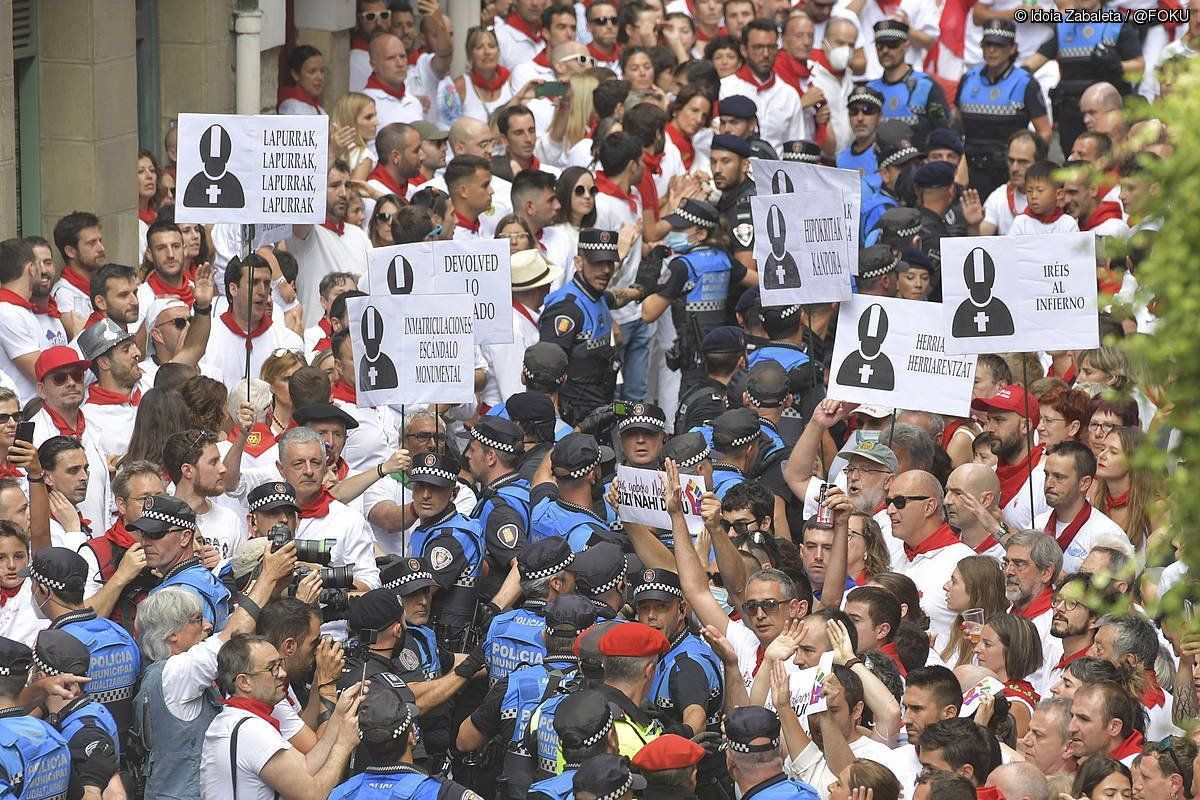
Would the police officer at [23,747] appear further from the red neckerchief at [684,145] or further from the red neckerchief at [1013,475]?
the red neckerchief at [684,145]

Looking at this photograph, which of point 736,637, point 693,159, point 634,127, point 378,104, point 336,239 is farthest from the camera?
point 378,104

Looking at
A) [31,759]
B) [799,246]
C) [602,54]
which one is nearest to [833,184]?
[799,246]

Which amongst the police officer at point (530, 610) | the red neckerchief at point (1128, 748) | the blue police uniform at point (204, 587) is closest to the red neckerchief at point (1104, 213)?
the police officer at point (530, 610)

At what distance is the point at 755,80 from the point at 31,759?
11.8 m

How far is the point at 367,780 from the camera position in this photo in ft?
22.8

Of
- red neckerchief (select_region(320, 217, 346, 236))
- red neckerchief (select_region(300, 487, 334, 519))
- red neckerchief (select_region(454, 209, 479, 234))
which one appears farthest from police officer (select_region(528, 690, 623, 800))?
red neckerchief (select_region(454, 209, 479, 234))

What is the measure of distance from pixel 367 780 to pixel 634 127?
28.2 feet

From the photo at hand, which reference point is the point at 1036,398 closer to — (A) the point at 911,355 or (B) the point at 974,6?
(A) the point at 911,355

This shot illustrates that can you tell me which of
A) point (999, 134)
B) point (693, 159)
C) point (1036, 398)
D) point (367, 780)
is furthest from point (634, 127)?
point (367, 780)

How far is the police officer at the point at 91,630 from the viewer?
24.9ft

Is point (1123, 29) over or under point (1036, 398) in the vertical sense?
over

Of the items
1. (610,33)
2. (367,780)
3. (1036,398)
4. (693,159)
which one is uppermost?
(610,33)

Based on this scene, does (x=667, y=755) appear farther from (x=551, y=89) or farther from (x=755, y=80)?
(x=755, y=80)

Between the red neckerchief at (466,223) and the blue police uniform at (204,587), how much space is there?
5832 millimetres
